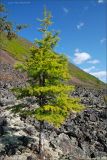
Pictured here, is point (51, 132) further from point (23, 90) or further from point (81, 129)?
point (23, 90)

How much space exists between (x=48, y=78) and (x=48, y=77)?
3.7 inches

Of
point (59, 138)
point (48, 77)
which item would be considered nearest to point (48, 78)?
point (48, 77)

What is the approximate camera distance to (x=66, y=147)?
3600cm

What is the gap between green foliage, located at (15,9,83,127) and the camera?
105 feet

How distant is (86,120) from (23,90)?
12.0m

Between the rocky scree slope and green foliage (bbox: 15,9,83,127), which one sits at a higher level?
green foliage (bbox: 15,9,83,127)

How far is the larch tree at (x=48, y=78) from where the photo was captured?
3191 centimetres

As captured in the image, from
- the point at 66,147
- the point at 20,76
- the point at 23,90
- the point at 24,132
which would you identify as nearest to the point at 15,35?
the point at 23,90

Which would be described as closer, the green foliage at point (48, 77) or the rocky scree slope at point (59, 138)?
the green foliage at point (48, 77)

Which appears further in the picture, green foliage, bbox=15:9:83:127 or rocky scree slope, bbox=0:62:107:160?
rocky scree slope, bbox=0:62:107:160

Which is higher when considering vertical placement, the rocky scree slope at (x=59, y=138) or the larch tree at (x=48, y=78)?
the larch tree at (x=48, y=78)

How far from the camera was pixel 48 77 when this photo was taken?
33031mm

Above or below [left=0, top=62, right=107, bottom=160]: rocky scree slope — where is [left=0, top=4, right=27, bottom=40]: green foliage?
above

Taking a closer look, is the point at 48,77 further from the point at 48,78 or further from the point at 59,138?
the point at 59,138
